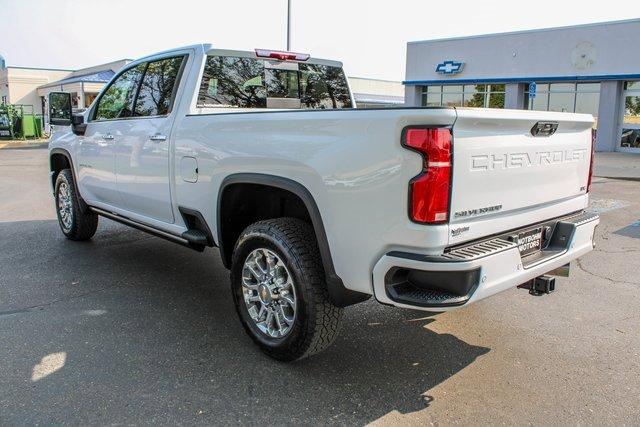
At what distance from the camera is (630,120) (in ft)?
75.0

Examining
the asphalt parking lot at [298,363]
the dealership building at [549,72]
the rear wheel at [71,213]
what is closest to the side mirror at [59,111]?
the rear wheel at [71,213]

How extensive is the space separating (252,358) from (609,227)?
Answer: 610 cm

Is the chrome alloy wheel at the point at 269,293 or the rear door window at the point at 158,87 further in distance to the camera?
the rear door window at the point at 158,87

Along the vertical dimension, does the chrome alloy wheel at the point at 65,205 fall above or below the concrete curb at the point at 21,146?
above

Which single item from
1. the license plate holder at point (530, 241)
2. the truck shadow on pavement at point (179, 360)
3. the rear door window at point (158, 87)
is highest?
the rear door window at point (158, 87)

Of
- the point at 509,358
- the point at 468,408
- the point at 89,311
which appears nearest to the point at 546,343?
the point at 509,358

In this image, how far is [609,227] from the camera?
7746 millimetres

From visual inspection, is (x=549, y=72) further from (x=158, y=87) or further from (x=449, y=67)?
(x=158, y=87)

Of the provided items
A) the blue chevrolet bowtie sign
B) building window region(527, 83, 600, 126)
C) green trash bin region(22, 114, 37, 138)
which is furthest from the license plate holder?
green trash bin region(22, 114, 37, 138)

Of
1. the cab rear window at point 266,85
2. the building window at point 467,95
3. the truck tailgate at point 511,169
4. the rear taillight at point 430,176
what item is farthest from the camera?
the building window at point 467,95

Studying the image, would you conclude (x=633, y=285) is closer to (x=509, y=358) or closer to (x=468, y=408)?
(x=509, y=358)

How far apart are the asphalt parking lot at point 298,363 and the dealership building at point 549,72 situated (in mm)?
17694

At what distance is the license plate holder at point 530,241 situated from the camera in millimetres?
3239

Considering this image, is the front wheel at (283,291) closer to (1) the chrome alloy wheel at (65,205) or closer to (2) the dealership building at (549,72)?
(1) the chrome alloy wheel at (65,205)
